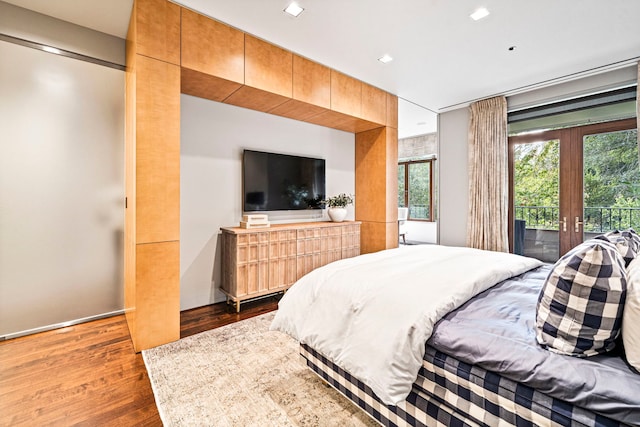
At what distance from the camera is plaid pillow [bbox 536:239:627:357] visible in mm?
1061

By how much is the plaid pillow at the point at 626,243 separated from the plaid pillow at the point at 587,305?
0.54 metres

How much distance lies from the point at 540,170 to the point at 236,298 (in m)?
4.44

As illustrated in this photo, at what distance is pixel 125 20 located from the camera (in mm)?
2668

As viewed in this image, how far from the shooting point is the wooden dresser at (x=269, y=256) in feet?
10.6

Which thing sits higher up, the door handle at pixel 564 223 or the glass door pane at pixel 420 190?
the glass door pane at pixel 420 190

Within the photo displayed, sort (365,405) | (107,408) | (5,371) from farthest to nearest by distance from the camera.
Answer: (5,371) < (107,408) < (365,405)

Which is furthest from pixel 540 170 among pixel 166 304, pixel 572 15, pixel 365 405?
pixel 166 304

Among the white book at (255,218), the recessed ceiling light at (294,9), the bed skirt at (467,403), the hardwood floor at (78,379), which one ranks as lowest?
the hardwood floor at (78,379)

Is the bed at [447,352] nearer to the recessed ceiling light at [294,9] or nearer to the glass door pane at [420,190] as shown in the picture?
the recessed ceiling light at [294,9]

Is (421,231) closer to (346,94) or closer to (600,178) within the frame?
(600,178)

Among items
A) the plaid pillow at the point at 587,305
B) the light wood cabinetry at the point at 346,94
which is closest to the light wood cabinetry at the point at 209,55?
the light wood cabinetry at the point at 346,94

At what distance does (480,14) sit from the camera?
262 centimetres

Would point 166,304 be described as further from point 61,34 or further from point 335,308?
point 61,34

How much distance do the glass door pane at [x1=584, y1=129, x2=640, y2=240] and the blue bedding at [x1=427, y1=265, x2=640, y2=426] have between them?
3291 millimetres
